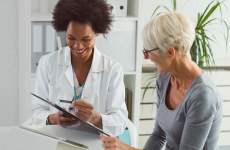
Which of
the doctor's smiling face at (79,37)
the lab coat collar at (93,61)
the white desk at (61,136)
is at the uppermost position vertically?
the doctor's smiling face at (79,37)

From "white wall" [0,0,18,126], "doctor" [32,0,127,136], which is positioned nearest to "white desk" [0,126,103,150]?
"doctor" [32,0,127,136]

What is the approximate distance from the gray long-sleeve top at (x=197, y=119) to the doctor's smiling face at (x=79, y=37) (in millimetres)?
557

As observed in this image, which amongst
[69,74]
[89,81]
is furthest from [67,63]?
[89,81]

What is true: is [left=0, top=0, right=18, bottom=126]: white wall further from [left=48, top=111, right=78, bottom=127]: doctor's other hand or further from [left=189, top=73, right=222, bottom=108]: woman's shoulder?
[left=189, top=73, right=222, bottom=108]: woman's shoulder

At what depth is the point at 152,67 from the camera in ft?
9.75

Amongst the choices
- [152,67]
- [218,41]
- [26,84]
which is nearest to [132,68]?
[152,67]

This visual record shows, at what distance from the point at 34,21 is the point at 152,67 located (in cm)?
115

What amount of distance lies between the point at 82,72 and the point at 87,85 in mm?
116

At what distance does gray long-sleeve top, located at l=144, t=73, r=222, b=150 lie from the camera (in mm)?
1336

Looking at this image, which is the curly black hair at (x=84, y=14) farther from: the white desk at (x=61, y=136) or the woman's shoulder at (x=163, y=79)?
the white desk at (x=61, y=136)

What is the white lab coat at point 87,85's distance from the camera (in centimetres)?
184

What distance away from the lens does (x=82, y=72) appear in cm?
193

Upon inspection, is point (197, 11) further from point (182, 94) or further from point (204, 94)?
point (204, 94)

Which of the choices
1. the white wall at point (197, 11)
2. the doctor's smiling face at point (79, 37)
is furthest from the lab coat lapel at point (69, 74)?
the white wall at point (197, 11)
